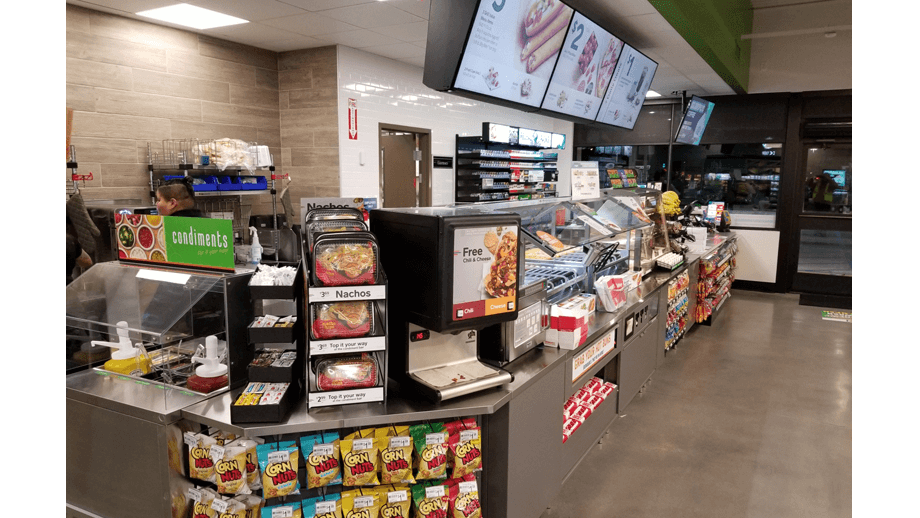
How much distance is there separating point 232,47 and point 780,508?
242 inches

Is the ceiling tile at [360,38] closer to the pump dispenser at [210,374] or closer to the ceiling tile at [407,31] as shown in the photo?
the ceiling tile at [407,31]

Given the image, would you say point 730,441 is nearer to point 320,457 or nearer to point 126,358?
point 320,457

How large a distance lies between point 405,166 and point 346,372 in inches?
217

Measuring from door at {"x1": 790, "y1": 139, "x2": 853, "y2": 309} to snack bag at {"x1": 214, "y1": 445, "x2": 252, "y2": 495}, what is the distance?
8.54 metres

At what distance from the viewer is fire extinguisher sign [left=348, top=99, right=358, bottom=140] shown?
6.28m

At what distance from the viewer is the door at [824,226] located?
8.38 meters

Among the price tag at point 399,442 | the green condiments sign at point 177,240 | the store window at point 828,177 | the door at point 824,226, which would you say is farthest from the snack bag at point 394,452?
the store window at point 828,177

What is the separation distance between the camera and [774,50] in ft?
26.7

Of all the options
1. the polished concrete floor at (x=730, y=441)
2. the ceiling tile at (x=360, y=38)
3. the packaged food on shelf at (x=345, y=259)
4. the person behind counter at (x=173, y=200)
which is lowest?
the polished concrete floor at (x=730, y=441)

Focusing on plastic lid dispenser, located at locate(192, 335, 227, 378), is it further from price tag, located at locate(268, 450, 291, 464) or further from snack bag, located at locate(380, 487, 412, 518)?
snack bag, located at locate(380, 487, 412, 518)

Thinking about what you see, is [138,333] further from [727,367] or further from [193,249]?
[727,367]

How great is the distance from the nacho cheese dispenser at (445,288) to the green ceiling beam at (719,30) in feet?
9.57
